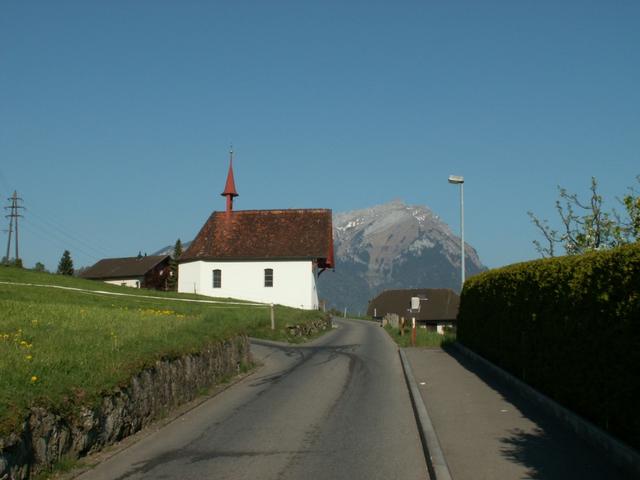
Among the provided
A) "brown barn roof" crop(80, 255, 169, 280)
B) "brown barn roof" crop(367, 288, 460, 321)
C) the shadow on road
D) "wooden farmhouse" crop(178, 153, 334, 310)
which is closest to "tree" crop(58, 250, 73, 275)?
"brown barn roof" crop(80, 255, 169, 280)

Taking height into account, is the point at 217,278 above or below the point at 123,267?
below

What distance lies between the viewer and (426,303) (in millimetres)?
123438

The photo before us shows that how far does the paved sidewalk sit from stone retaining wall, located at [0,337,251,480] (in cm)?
478

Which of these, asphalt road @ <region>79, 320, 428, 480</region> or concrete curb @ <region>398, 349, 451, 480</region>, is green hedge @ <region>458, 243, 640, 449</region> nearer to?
concrete curb @ <region>398, 349, 451, 480</region>

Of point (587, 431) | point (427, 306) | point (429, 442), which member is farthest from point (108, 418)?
point (427, 306)

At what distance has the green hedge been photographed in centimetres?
859

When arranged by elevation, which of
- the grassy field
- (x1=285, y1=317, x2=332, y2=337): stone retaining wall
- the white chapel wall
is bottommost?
(x1=285, y1=317, x2=332, y2=337): stone retaining wall

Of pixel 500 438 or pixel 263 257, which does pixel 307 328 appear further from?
pixel 500 438

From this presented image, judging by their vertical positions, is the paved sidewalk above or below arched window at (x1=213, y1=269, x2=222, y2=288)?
below

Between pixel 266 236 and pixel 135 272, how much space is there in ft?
115

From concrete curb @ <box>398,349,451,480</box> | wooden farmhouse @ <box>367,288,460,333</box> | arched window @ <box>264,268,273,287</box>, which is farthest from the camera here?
wooden farmhouse @ <box>367,288,460,333</box>

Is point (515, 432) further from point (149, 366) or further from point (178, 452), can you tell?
point (149, 366)

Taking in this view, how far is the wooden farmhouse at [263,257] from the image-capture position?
57219mm

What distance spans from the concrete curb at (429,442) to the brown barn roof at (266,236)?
43.2 m
